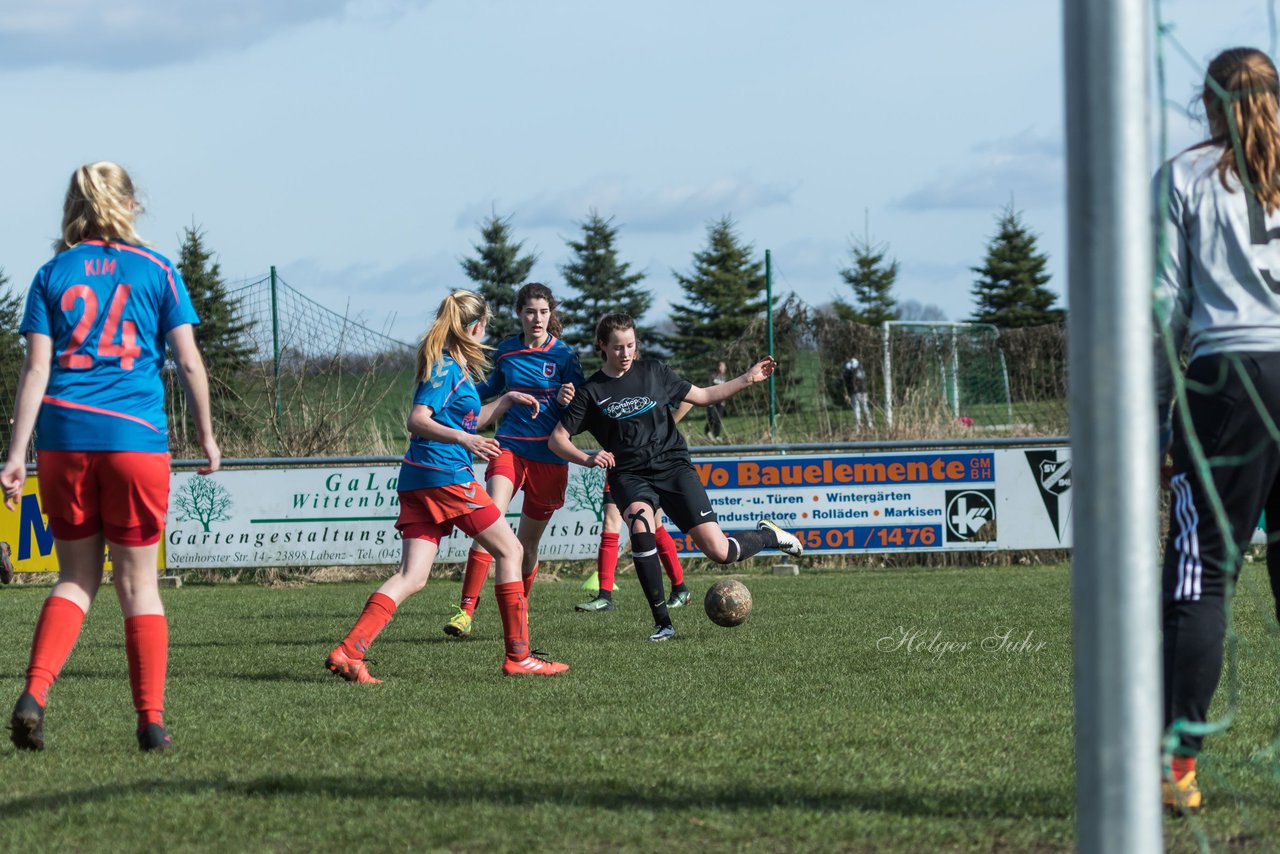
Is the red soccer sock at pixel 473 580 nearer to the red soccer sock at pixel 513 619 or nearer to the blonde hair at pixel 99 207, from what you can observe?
the red soccer sock at pixel 513 619

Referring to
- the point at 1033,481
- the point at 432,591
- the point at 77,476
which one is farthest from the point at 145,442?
the point at 1033,481

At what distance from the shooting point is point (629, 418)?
26.1ft

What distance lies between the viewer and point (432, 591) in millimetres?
12039

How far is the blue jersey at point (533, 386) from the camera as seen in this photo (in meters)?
8.69

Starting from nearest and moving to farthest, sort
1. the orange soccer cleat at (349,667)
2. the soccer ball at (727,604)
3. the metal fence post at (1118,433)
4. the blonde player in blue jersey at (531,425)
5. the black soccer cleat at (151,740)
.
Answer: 1. the metal fence post at (1118,433)
2. the black soccer cleat at (151,740)
3. the orange soccer cleat at (349,667)
4. the soccer ball at (727,604)
5. the blonde player in blue jersey at (531,425)

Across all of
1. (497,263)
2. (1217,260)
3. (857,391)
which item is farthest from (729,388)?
(497,263)

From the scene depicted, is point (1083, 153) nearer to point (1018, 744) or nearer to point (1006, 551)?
point (1018, 744)

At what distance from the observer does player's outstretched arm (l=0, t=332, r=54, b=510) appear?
4.36 metres

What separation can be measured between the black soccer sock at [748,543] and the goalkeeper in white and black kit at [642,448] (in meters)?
0.12

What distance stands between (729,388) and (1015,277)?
175 feet

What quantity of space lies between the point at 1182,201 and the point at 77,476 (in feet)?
11.0

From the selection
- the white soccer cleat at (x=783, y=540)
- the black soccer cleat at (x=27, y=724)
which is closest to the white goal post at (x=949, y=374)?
the white soccer cleat at (x=783, y=540)

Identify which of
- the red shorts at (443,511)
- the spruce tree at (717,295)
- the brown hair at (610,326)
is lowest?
the red shorts at (443,511)

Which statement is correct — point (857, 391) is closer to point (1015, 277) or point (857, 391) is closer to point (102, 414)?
point (102, 414)
